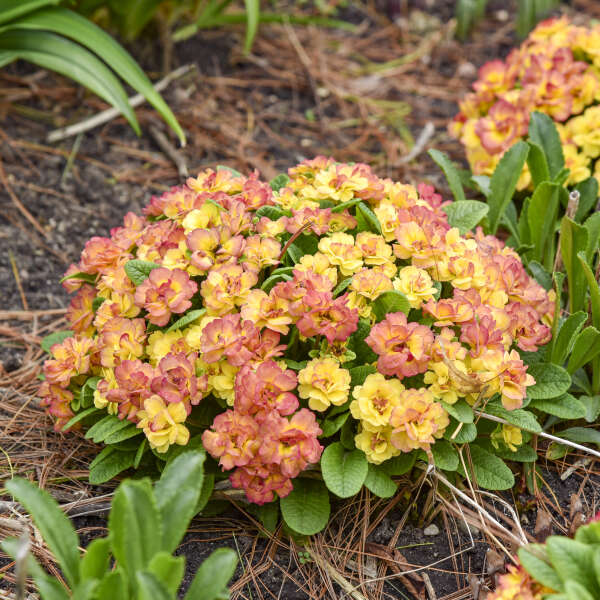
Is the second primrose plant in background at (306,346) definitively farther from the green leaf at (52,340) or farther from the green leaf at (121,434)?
the green leaf at (52,340)

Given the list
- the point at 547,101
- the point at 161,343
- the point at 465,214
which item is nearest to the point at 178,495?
the point at 161,343

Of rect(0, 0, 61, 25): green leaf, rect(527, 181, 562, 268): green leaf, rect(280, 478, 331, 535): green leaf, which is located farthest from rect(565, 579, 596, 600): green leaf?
rect(0, 0, 61, 25): green leaf

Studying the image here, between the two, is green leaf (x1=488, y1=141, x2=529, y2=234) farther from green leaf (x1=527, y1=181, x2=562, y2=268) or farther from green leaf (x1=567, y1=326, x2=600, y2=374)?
green leaf (x1=567, y1=326, x2=600, y2=374)

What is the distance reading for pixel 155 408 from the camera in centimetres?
150

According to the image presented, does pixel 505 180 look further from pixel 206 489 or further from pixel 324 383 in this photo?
pixel 206 489

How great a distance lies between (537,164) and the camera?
2246 millimetres

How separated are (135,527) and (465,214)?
4.11 feet

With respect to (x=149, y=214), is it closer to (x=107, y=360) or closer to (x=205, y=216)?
(x=205, y=216)

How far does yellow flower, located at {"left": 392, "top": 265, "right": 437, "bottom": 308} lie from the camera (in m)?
1.62

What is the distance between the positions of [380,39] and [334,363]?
3.01 meters

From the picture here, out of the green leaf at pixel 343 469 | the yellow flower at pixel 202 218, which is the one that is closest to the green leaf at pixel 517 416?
the green leaf at pixel 343 469

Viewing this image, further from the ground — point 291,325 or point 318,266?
point 318,266

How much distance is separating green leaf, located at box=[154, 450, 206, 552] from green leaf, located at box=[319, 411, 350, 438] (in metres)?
0.35

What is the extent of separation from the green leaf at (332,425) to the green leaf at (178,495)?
355mm
